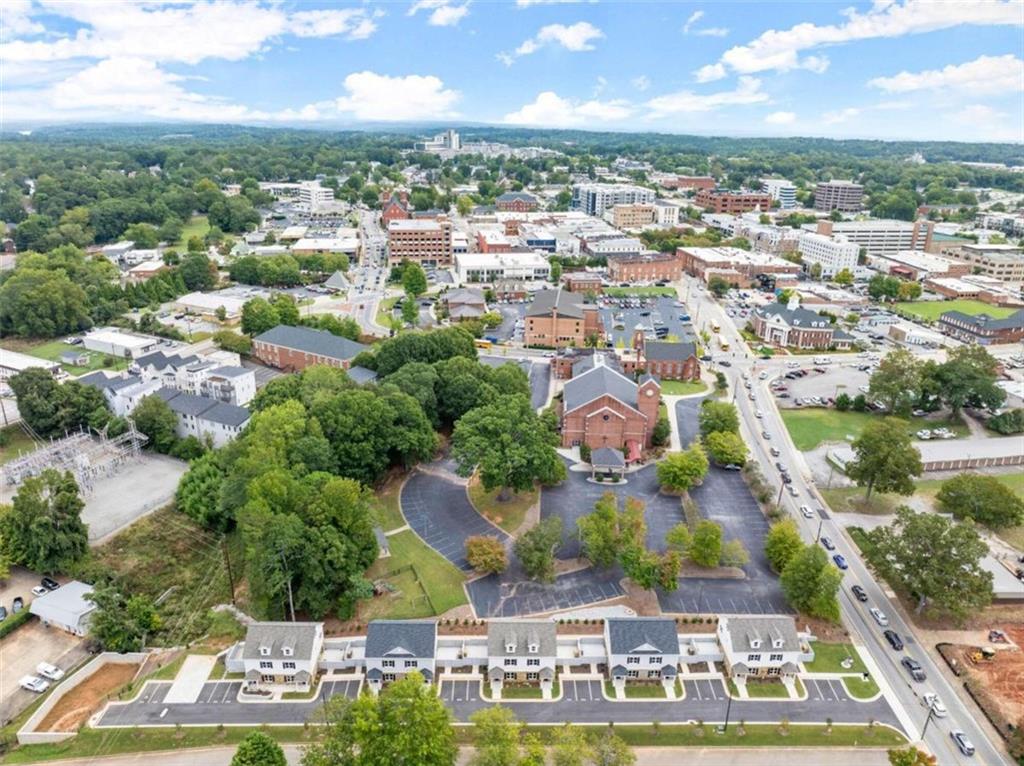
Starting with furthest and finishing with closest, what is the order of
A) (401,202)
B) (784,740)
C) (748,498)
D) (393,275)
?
1. (401,202)
2. (393,275)
3. (748,498)
4. (784,740)

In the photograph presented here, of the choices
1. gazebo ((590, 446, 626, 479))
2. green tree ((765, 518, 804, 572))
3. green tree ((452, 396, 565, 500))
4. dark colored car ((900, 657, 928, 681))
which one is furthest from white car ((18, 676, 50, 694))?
dark colored car ((900, 657, 928, 681))

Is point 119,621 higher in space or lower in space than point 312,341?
lower

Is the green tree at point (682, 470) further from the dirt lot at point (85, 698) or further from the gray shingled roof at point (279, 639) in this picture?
the dirt lot at point (85, 698)

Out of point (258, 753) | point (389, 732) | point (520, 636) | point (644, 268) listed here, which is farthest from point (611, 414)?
point (644, 268)

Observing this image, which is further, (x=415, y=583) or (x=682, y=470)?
(x=682, y=470)

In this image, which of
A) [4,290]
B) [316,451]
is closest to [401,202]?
[4,290]

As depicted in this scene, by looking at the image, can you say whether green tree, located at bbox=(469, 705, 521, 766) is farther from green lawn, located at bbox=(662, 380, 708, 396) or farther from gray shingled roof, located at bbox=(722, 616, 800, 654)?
green lawn, located at bbox=(662, 380, 708, 396)

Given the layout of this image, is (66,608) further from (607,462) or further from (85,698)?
(607,462)

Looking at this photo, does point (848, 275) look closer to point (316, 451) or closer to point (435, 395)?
point (435, 395)
